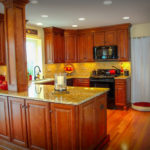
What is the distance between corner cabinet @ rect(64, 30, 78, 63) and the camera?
19.3 ft

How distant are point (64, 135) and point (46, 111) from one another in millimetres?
402

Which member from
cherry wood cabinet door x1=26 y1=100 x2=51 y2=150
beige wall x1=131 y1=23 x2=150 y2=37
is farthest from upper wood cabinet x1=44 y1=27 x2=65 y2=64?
cherry wood cabinet door x1=26 y1=100 x2=51 y2=150

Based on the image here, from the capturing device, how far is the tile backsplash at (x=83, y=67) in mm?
5656

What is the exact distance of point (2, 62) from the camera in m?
4.00

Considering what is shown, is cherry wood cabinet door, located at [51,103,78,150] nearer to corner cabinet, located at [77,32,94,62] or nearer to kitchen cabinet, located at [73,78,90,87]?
kitchen cabinet, located at [73,78,90,87]

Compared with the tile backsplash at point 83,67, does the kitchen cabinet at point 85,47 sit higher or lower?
higher

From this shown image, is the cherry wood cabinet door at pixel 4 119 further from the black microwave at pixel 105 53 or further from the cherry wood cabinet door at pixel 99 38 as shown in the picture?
the cherry wood cabinet door at pixel 99 38

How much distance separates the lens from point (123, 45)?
207 inches

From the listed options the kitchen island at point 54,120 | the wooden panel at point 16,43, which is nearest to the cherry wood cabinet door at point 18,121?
the kitchen island at point 54,120

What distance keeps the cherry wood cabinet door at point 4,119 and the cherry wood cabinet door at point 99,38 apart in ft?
11.7

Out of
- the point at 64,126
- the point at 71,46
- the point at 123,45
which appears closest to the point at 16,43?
the point at 64,126

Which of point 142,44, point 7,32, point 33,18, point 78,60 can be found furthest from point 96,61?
point 7,32

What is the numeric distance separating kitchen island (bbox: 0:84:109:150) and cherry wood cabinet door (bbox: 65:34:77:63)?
3157 mm

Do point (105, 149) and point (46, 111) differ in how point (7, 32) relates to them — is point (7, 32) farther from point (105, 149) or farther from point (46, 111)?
point (105, 149)
